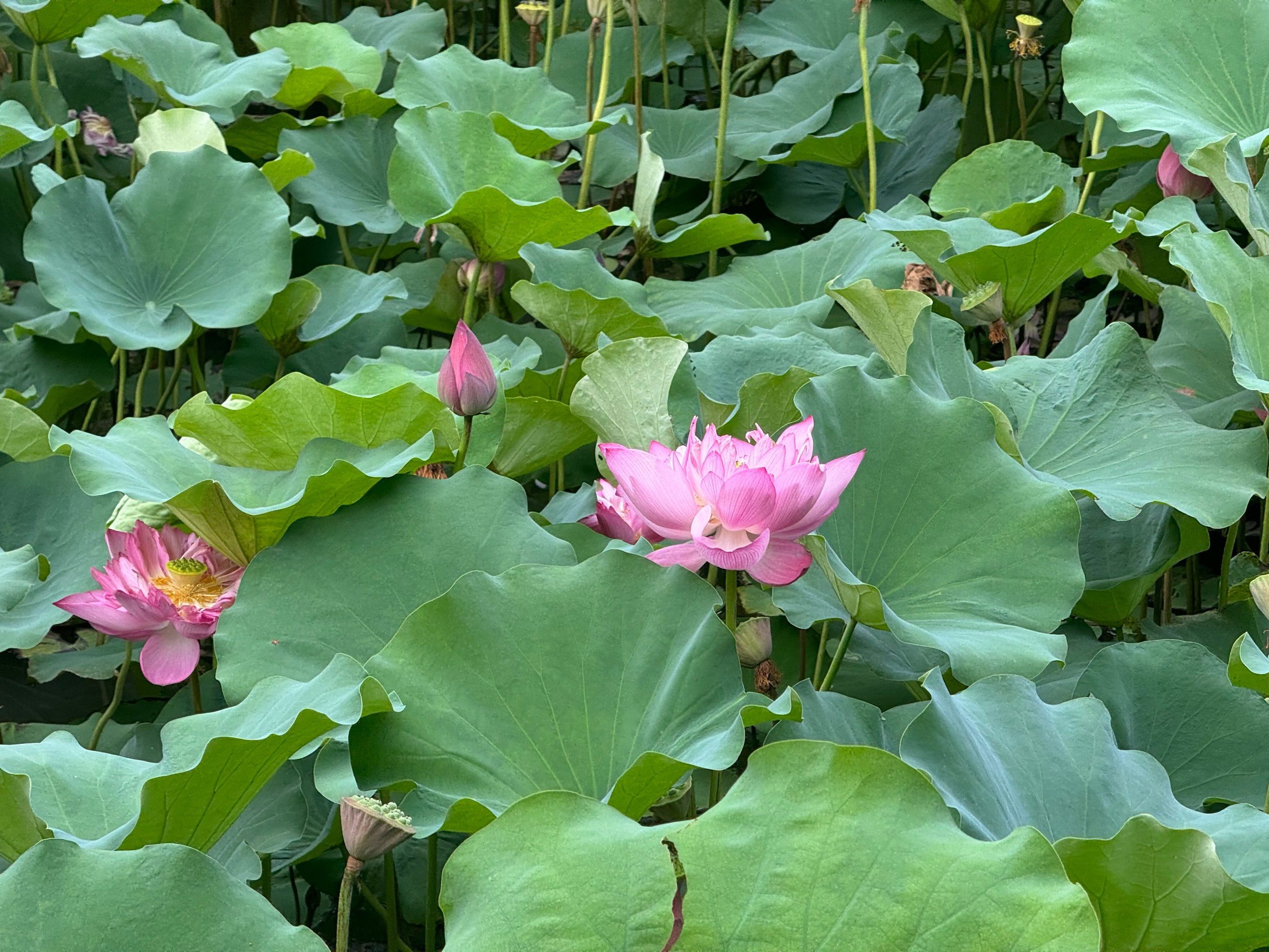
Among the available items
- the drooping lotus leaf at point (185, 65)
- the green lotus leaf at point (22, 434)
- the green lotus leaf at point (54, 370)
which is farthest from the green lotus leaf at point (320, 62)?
the green lotus leaf at point (22, 434)

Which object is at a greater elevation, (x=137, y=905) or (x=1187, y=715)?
(x=137, y=905)

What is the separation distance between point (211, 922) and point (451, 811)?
154 millimetres

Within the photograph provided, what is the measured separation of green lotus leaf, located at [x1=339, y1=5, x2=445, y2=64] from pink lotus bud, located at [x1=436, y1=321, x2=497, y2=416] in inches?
54.1

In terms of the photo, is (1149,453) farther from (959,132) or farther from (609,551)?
(959,132)

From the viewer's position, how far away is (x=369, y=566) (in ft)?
2.91

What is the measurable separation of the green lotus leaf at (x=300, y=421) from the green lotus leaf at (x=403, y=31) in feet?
4.28

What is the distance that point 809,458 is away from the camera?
81 cm

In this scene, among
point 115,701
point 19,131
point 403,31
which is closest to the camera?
point 115,701

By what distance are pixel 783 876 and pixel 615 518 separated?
0.48 meters

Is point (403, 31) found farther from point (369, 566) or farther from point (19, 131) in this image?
point (369, 566)

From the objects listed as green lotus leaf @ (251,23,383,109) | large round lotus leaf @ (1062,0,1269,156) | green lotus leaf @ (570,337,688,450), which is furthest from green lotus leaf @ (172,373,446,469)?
green lotus leaf @ (251,23,383,109)

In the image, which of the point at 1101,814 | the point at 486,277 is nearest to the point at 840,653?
the point at 1101,814

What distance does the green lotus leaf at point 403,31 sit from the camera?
222cm

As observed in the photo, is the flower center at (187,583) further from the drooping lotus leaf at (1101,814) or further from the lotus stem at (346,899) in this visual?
the drooping lotus leaf at (1101,814)
